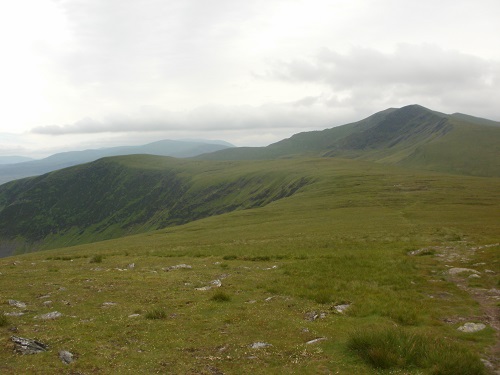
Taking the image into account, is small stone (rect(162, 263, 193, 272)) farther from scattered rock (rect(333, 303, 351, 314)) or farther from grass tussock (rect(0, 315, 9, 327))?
scattered rock (rect(333, 303, 351, 314))

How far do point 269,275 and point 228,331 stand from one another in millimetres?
10683

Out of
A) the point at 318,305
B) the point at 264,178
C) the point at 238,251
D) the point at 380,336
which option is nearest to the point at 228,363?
the point at 380,336

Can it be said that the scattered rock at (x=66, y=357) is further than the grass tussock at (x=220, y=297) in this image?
No

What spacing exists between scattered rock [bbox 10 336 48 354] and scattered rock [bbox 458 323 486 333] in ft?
52.6

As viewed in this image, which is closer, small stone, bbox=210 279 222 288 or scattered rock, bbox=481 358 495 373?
scattered rock, bbox=481 358 495 373

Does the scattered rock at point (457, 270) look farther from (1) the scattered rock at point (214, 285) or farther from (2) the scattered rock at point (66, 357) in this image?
(2) the scattered rock at point (66, 357)

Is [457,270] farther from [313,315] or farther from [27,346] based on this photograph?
[27,346]

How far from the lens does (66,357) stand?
1154 cm

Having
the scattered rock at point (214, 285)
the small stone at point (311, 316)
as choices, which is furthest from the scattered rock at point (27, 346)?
the small stone at point (311, 316)

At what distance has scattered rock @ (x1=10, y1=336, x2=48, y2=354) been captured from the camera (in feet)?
39.1

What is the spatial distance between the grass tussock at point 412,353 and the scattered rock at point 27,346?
435 inches

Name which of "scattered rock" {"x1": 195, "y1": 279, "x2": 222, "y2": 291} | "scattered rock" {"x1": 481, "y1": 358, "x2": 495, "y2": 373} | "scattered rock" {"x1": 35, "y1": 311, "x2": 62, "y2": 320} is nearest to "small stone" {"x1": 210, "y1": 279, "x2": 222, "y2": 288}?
"scattered rock" {"x1": 195, "y1": 279, "x2": 222, "y2": 291}

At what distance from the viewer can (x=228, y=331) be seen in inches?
562

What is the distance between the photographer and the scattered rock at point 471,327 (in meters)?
13.6
